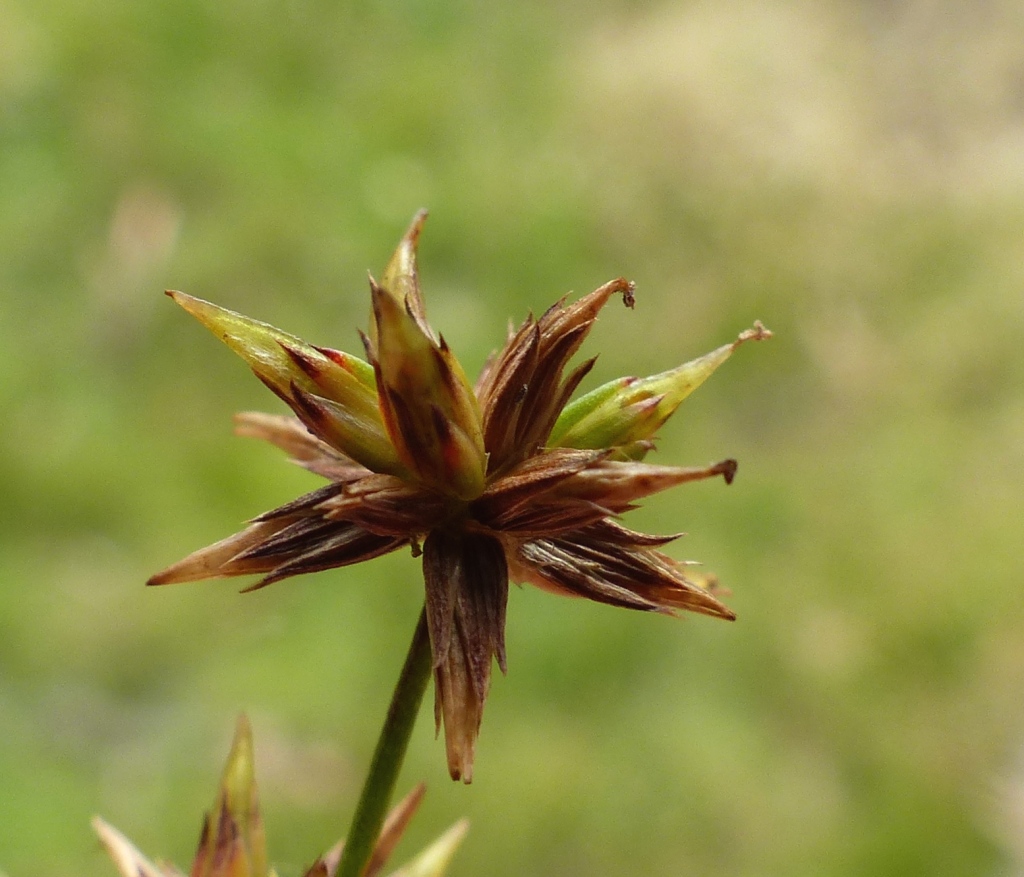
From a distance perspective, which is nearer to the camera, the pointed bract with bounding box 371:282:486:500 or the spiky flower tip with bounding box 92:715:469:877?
the pointed bract with bounding box 371:282:486:500

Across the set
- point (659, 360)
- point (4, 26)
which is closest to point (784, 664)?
point (659, 360)

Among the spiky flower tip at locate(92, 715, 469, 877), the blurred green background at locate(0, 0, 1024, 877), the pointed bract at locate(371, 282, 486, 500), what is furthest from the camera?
the blurred green background at locate(0, 0, 1024, 877)

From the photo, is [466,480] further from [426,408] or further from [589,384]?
[589,384]

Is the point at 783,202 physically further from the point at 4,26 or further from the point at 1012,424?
the point at 4,26

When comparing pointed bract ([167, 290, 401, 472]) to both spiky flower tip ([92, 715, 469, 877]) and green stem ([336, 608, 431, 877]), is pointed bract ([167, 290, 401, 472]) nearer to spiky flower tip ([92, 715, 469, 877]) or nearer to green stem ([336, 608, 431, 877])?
green stem ([336, 608, 431, 877])

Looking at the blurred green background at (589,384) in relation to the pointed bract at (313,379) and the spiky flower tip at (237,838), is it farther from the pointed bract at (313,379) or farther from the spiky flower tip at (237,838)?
the pointed bract at (313,379)

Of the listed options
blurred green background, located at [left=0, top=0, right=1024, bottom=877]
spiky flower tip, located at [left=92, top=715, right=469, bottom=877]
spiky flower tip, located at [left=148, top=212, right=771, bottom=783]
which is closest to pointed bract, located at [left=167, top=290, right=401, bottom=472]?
spiky flower tip, located at [left=148, top=212, right=771, bottom=783]
